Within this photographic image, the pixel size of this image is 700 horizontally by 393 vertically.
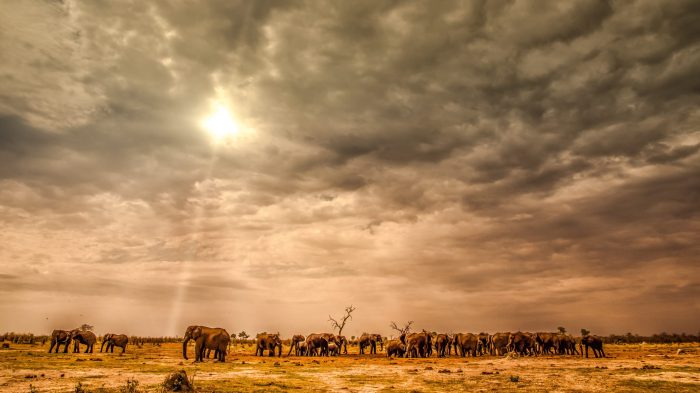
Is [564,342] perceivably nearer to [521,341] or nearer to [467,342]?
[521,341]

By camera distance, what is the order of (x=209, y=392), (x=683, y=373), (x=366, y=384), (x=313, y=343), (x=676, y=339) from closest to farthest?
1. (x=209, y=392)
2. (x=366, y=384)
3. (x=683, y=373)
4. (x=313, y=343)
5. (x=676, y=339)

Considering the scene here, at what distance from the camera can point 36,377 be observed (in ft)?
73.8

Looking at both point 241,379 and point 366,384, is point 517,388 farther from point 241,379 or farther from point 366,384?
point 241,379

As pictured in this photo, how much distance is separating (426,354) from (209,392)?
50.2 m

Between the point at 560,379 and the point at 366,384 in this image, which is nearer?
the point at 366,384

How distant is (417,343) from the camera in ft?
197

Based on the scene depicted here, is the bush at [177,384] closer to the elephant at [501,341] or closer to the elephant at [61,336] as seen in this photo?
the elephant at [61,336]

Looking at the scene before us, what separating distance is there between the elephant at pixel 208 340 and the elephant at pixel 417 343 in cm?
3004

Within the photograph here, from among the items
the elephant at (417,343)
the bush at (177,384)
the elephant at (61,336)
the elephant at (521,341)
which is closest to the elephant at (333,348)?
the elephant at (417,343)

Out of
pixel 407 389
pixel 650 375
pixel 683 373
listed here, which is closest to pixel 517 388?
pixel 407 389

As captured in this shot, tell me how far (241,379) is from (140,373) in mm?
7112

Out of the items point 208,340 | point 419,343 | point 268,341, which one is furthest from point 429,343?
point 208,340

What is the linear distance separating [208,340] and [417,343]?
3296cm

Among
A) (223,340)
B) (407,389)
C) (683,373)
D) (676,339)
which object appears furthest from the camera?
(676,339)
